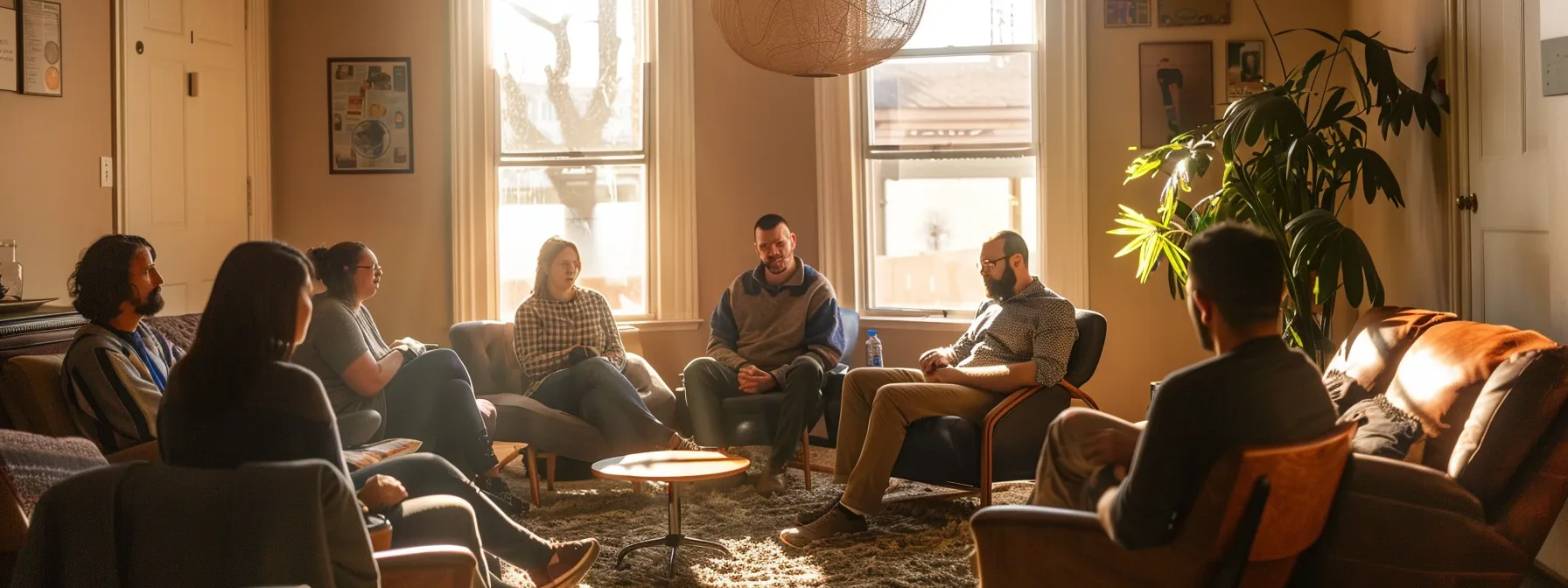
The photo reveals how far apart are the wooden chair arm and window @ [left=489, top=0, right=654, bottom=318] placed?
3.92 m

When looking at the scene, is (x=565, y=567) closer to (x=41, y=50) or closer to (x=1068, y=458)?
(x=1068, y=458)

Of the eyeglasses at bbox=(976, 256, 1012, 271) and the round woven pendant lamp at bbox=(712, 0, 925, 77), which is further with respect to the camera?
the eyeglasses at bbox=(976, 256, 1012, 271)

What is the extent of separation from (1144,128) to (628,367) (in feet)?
8.44

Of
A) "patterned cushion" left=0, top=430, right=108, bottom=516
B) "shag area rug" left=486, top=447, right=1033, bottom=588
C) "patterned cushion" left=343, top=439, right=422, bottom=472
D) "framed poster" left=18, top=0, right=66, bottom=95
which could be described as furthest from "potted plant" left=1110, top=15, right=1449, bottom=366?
"framed poster" left=18, top=0, right=66, bottom=95

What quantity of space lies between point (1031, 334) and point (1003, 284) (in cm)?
24

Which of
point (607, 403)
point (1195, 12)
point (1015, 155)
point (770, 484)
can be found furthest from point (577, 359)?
point (1195, 12)

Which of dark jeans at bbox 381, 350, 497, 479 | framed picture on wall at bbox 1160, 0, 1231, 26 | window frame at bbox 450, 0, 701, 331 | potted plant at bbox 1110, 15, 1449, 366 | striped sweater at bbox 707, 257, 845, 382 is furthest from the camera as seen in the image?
window frame at bbox 450, 0, 701, 331

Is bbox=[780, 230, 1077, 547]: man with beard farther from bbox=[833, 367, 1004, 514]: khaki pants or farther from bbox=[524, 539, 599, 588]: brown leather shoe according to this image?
bbox=[524, 539, 599, 588]: brown leather shoe

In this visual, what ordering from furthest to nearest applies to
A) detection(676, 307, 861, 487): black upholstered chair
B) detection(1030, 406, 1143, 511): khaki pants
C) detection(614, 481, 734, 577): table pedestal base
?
detection(676, 307, 861, 487): black upholstered chair, detection(614, 481, 734, 577): table pedestal base, detection(1030, 406, 1143, 511): khaki pants

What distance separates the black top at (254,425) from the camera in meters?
2.10

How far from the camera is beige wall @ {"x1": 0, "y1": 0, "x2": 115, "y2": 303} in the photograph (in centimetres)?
447

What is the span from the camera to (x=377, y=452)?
3701 millimetres

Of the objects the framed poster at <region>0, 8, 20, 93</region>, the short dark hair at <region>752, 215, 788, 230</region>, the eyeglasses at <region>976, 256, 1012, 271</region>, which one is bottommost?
the eyeglasses at <region>976, 256, 1012, 271</region>

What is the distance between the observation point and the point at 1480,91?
386 cm
